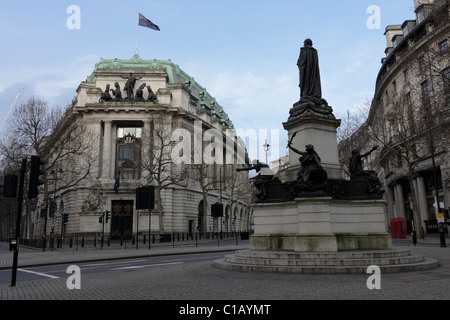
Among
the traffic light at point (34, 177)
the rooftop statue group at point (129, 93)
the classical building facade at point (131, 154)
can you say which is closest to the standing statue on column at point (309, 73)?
the traffic light at point (34, 177)

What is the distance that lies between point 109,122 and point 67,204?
14.8 m

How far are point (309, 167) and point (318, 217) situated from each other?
1.79 m

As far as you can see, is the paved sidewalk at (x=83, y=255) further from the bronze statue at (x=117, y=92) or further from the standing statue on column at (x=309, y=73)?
the bronze statue at (x=117, y=92)

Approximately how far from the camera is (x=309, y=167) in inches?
498

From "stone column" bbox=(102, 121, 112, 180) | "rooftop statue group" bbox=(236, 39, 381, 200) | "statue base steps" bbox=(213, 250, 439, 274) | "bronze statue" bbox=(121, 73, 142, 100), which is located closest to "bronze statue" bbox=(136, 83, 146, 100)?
"bronze statue" bbox=(121, 73, 142, 100)

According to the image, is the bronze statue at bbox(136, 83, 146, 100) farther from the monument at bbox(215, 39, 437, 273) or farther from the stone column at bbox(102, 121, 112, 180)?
the monument at bbox(215, 39, 437, 273)

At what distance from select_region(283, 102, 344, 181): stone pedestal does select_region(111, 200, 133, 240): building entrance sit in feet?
143

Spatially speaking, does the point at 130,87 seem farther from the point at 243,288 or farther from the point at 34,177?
the point at 243,288

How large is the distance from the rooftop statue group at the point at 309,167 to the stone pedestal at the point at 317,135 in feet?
0.31

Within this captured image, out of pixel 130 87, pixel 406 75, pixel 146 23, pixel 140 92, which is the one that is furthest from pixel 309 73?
pixel 146 23

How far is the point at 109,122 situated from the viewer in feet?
183

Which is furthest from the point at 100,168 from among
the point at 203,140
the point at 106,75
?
the point at 203,140

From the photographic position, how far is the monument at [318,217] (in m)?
11.1

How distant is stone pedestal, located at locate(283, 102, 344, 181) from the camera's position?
1433 cm
